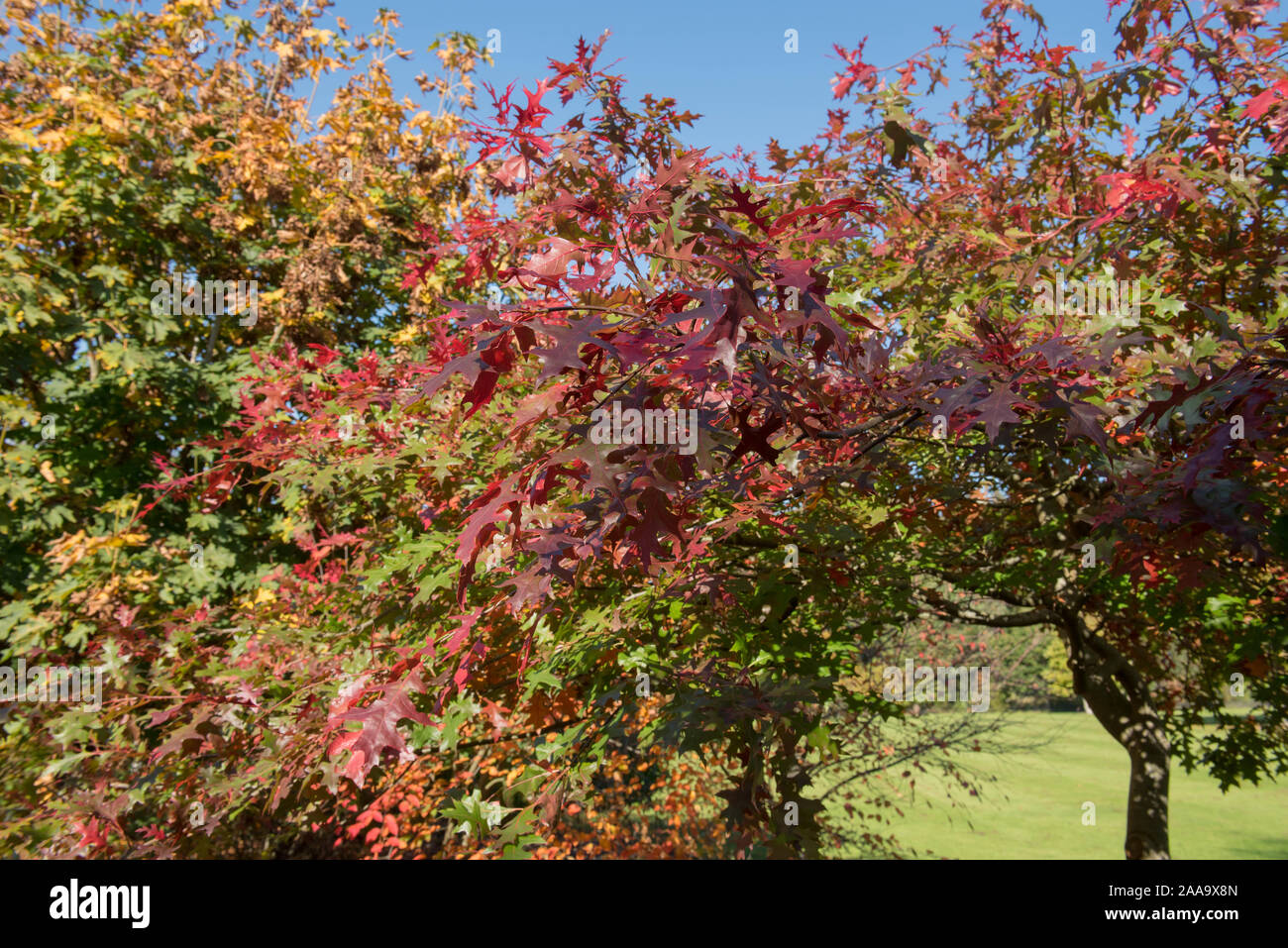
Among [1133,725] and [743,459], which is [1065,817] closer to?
[1133,725]

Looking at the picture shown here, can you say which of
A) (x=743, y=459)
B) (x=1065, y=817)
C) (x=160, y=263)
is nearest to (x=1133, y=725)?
(x=743, y=459)

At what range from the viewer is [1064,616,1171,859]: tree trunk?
645 centimetres

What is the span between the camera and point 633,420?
1492 mm

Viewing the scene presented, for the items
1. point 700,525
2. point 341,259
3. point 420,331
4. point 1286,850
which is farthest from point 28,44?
point 1286,850

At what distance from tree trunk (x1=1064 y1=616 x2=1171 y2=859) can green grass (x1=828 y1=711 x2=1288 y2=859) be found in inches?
135

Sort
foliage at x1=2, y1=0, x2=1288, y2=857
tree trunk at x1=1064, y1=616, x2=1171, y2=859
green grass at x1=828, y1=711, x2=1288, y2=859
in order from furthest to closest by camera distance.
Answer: green grass at x1=828, y1=711, x2=1288, y2=859, tree trunk at x1=1064, y1=616, x2=1171, y2=859, foliage at x1=2, y1=0, x2=1288, y2=857

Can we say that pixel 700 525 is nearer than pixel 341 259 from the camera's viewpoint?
Yes

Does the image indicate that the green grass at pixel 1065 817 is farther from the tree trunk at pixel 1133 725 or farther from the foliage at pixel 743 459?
the foliage at pixel 743 459

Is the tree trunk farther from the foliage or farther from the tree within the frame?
the tree

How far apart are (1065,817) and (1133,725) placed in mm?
8958

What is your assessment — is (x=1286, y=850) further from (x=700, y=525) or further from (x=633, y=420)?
(x=633, y=420)

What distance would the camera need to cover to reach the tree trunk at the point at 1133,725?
6445 millimetres

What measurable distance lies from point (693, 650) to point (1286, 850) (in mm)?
13214

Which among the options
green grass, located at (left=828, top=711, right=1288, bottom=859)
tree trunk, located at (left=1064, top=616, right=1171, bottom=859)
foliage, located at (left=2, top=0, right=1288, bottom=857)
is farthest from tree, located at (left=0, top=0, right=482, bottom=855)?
green grass, located at (left=828, top=711, right=1288, bottom=859)
